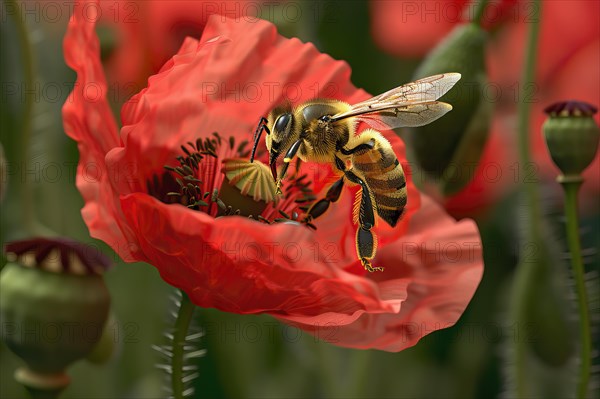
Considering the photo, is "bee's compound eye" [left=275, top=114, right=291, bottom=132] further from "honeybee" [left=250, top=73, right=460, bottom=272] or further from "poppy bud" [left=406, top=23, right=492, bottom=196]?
"poppy bud" [left=406, top=23, right=492, bottom=196]

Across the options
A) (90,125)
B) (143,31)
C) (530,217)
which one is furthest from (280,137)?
(143,31)

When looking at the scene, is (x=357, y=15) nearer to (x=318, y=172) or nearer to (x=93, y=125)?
(x=318, y=172)

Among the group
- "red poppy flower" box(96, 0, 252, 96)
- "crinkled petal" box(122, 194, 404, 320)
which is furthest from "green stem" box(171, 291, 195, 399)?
"red poppy flower" box(96, 0, 252, 96)

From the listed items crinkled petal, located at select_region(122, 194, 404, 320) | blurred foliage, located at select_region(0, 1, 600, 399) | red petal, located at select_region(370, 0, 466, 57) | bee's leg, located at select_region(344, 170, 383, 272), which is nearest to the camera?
crinkled petal, located at select_region(122, 194, 404, 320)

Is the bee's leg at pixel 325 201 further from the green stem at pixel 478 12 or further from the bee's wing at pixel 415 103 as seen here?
the green stem at pixel 478 12

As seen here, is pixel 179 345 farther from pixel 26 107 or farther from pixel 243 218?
pixel 26 107

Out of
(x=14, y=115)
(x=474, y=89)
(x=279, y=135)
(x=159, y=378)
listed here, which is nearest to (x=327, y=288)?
(x=279, y=135)
